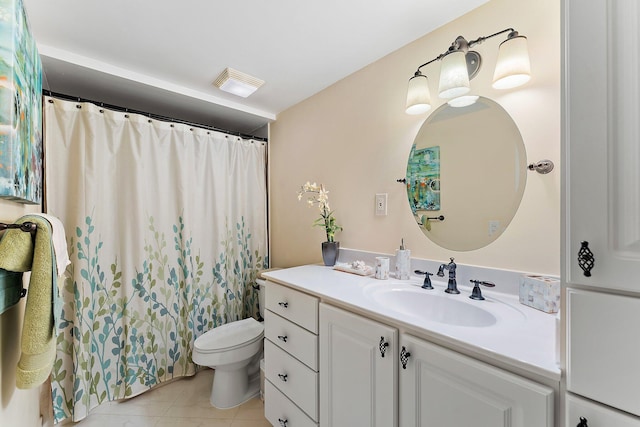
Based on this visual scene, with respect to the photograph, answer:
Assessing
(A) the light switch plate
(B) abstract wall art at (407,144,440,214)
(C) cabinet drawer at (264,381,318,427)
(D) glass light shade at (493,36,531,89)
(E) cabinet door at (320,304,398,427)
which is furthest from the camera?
(A) the light switch plate

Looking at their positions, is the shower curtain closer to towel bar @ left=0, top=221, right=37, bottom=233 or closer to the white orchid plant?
the white orchid plant

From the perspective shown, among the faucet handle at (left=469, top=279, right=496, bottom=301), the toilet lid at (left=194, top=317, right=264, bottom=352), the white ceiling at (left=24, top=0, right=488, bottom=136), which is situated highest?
the white ceiling at (left=24, top=0, right=488, bottom=136)

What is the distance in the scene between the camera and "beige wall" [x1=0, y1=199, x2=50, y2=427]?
0.83 m

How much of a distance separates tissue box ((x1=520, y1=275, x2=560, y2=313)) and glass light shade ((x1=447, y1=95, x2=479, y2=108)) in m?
0.81

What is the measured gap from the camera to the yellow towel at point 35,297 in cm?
77

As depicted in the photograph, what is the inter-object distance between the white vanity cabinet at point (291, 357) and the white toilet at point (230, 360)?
1.03 ft

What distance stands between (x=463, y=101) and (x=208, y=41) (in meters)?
1.38

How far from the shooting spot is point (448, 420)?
73cm

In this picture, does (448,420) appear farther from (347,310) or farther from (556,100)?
(556,100)

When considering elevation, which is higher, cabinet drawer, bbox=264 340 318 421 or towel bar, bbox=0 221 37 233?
towel bar, bbox=0 221 37 233

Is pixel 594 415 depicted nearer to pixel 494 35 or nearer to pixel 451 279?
Result: pixel 451 279

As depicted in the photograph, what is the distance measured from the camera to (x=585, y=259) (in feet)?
1.80

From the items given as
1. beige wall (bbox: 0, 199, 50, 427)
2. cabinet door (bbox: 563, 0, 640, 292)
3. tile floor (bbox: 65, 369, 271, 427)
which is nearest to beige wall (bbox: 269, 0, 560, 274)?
cabinet door (bbox: 563, 0, 640, 292)

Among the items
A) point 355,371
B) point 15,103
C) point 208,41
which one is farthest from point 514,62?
point 15,103
